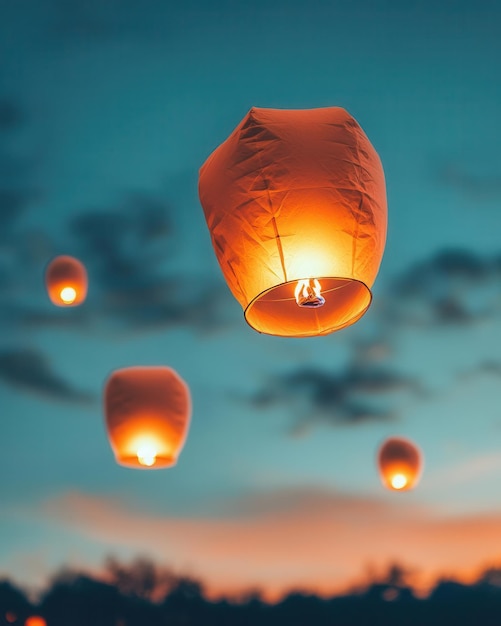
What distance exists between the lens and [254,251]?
3541 millimetres

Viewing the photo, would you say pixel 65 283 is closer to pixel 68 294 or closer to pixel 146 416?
pixel 68 294

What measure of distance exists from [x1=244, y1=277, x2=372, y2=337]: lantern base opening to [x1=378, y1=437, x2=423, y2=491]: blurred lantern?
247 inches

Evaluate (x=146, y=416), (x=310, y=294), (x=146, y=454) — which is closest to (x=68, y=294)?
(x=146, y=416)

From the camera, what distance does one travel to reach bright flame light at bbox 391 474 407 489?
10109 mm

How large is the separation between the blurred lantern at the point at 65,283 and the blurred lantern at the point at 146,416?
81.8 inches

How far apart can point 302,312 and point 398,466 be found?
6.35 metres

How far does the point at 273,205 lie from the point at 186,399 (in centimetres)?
525

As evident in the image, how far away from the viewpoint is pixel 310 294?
3766 millimetres

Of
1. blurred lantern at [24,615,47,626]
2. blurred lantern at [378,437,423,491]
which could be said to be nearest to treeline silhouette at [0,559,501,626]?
blurred lantern at [24,615,47,626]

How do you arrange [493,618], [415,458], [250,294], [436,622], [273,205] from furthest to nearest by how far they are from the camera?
[436,622] → [493,618] → [415,458] → [250,294] → [273,205]

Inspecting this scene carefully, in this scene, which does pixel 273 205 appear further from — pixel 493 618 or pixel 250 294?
pixel 493 618


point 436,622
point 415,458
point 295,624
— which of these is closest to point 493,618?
point 436,622

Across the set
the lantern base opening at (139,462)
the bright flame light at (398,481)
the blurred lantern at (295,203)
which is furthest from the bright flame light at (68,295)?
the blurred lantern at (295,203)

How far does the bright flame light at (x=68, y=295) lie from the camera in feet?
33.5
